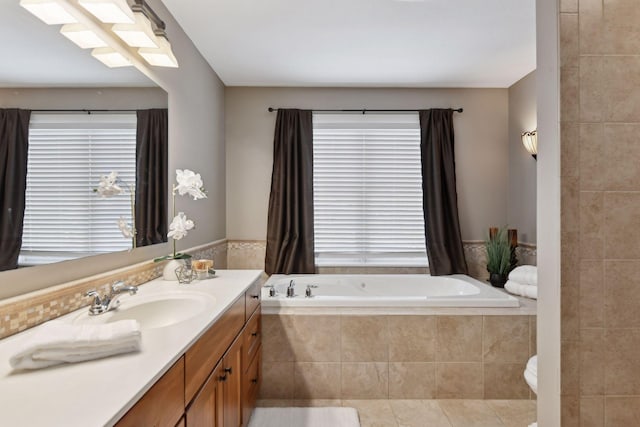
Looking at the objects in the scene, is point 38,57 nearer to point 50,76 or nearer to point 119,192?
point 50,76

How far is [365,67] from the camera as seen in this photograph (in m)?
3.01

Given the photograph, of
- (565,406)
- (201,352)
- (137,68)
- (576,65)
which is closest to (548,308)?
(565,406)

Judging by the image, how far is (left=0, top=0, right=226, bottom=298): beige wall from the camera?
131 cm

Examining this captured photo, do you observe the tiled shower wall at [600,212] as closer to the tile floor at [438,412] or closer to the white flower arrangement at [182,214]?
the tile floor at [438,412]

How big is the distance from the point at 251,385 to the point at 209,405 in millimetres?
778

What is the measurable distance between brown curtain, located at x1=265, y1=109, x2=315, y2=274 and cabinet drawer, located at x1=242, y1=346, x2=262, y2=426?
1.19 m

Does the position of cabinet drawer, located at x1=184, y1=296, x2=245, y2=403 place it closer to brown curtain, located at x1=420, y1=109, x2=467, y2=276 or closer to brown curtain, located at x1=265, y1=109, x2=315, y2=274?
brown curtain, located at x1=265, y1=109, x2=315, y2=274

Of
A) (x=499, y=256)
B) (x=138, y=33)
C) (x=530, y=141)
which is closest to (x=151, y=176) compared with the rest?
(x=138, y=33)

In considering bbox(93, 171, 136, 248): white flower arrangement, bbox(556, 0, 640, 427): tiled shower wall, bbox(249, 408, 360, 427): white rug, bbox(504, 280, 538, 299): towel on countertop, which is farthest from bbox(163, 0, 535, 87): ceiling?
bbox(249, 408, 360, 427): white rug

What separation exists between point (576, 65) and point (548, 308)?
747 millimetres

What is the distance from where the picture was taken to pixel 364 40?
100 inches

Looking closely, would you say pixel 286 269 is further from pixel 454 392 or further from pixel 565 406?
pixel 565 406

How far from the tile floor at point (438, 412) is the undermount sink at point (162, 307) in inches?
44.7

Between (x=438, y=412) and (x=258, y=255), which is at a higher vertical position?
(x=258, y=255)
